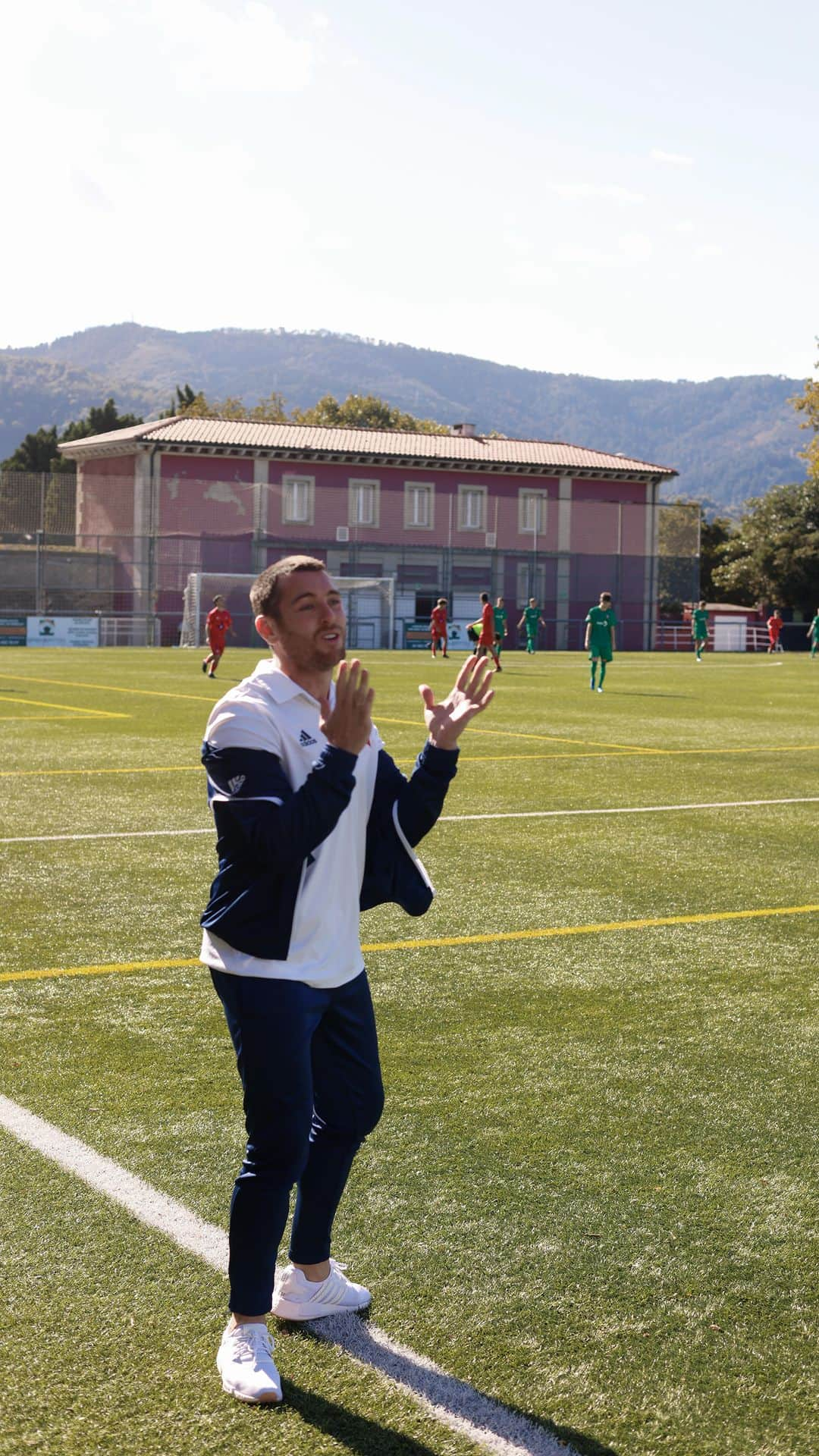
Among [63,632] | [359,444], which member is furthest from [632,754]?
[359,444]

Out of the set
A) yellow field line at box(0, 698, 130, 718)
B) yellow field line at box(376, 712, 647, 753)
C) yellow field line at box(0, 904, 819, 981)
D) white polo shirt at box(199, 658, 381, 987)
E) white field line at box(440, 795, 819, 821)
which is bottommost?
yellow field line at box(0, 904, 819, 981)

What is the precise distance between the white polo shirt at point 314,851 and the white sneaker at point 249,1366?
2.38ft

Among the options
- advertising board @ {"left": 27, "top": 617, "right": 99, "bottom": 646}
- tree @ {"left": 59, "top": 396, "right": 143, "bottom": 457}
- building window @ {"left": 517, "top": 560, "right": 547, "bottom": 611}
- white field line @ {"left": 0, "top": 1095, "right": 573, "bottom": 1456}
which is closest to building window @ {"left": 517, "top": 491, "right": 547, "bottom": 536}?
building window @ {"left": 517, "top": 560, "right": 547, "bottom": 611}

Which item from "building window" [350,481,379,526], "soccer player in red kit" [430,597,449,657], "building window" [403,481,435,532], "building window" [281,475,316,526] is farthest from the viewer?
"building window" [403,481,435,532]

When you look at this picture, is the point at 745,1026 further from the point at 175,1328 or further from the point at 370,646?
the point at 370,646

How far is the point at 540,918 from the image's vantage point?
826cm

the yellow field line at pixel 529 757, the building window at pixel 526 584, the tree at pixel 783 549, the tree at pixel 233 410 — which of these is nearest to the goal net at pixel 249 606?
the building window at pixel 526 584

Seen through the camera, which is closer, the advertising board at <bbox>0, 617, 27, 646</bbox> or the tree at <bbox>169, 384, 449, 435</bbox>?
the advertising board at <bbox>0, 617, 27, 646</bbox>

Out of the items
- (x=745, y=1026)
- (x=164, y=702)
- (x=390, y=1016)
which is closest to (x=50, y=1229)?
(x=390, y=1016)

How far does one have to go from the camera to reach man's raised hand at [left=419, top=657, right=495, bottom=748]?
11.9ft

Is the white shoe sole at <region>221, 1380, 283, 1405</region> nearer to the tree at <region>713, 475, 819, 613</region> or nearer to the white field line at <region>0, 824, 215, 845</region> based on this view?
the white field line at <region>0, 824, 215, 845</region>

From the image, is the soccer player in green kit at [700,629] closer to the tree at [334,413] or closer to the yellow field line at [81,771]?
the yellow field line at [81,771]

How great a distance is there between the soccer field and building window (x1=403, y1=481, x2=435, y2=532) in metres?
48.7

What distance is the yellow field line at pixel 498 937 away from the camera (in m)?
6.95
